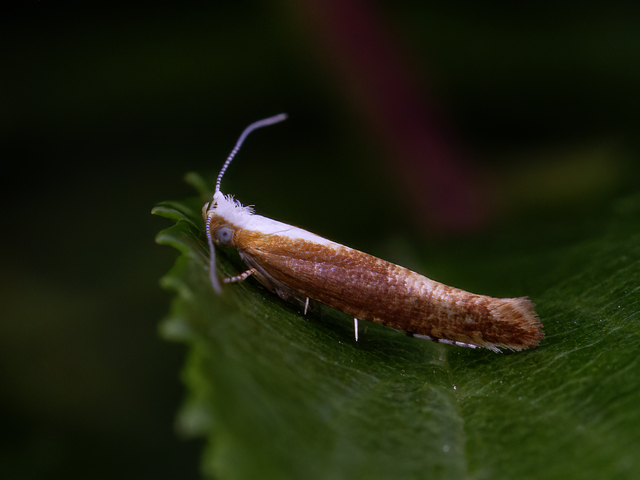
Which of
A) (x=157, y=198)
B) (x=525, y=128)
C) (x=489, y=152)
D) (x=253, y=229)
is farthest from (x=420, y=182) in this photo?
(x=157, y=198)

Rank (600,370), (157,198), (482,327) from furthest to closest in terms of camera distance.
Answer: (157,198)
(482,327)
(600,370)

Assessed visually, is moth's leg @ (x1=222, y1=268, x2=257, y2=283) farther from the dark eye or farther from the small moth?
the dark eye

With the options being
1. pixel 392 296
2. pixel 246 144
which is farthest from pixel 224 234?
pixel 246 144

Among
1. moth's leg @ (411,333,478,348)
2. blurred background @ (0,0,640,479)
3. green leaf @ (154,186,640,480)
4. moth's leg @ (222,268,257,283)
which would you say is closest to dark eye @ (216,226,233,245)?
green leaf @ (154,186,640,480)

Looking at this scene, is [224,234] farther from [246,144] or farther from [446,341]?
[246,144]

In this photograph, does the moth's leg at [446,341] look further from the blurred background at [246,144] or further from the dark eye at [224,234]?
the blurred background at [246,144]

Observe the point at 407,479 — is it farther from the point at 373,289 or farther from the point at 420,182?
the point at 420,182

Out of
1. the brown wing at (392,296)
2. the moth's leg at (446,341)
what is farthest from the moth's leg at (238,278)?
the moth's leg at (446,341)
